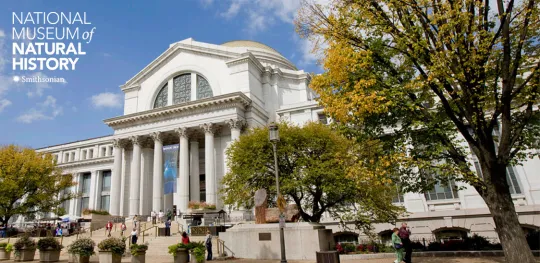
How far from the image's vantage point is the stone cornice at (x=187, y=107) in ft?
121

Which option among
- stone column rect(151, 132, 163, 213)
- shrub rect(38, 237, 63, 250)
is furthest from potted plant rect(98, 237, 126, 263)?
stone column rect(151, 132, 163, 213)

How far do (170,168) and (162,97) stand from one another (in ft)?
40.2

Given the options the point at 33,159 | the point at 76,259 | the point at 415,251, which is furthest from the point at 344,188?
the point at 33,159

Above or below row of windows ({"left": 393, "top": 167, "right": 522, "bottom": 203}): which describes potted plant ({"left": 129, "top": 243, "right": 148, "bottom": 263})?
below

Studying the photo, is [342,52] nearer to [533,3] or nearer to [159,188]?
[533,3]

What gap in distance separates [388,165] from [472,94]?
3813 mm

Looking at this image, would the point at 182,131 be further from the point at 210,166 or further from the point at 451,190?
the point at 451,190

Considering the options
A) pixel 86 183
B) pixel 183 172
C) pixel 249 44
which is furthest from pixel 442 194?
pixel 86 183

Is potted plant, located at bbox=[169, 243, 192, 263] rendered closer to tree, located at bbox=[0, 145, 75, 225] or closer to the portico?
the portico

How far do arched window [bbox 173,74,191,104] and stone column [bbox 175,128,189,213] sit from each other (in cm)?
613

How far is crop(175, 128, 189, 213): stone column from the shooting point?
36.3 meters

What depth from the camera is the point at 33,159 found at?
38719 millimetres

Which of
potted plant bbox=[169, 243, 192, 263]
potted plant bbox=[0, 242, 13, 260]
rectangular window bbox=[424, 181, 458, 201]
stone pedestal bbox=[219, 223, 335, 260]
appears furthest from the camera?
rectangular window bbox=[424, 181, 458, 201]

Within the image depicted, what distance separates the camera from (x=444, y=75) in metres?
11.4
